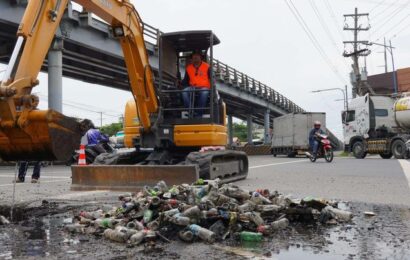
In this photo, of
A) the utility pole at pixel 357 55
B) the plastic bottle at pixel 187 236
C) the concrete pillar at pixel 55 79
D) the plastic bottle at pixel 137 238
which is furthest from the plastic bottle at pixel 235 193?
the utility pole at pixel 357 55

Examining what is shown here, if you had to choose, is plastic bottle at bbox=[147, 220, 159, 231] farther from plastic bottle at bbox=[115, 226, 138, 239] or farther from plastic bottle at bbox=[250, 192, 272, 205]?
plastic bottle at bbox=[250, 192, 272, 205]

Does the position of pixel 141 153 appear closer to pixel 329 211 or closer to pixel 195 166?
pixel 195 166

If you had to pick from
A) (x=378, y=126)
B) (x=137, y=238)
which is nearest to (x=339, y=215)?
(x=137, y=238)

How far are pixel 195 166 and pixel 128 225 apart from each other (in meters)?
3.79

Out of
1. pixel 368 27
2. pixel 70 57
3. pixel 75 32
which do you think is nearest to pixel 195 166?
pixel 75 32

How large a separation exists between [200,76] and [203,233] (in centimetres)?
595

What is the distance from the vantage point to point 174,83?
10.8m

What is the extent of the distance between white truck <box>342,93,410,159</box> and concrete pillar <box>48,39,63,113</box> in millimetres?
15304

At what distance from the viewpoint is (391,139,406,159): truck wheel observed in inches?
930

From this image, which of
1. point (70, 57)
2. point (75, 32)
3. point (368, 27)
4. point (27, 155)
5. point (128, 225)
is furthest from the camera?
point (368, 27)

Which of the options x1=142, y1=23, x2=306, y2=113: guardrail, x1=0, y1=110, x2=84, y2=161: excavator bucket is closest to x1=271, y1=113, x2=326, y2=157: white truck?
x1=142, y1=23, x2=306, y2=113: guardrail

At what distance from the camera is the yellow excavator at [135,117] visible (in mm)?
5883

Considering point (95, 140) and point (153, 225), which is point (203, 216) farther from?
point (95, 140)

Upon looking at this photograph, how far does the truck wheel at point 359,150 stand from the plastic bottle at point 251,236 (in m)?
22.6
